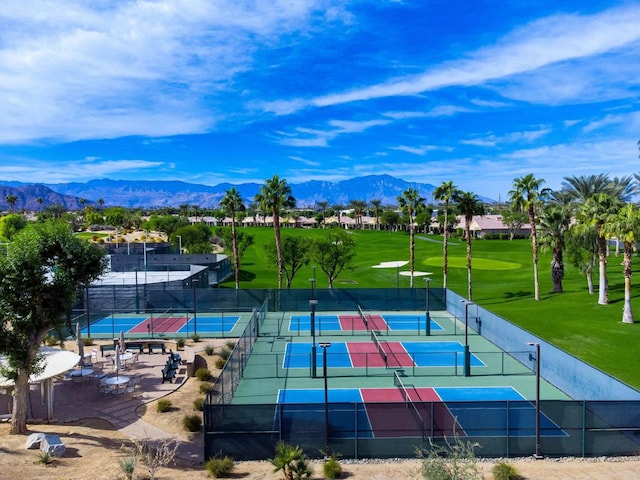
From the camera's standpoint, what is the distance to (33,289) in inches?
664

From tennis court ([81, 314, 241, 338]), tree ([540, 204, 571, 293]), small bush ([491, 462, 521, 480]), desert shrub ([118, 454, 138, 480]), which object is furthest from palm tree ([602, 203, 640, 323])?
desert shrub ([118, 454, 138, 480])

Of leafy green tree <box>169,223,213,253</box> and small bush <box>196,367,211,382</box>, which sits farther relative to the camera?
leafy green tree <box>169,223,213,253</box>

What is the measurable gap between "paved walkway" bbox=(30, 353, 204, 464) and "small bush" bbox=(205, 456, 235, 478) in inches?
48.6

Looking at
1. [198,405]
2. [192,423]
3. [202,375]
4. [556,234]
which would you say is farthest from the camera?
[556,234]

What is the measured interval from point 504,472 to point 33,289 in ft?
51.4

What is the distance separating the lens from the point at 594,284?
47.7 metres

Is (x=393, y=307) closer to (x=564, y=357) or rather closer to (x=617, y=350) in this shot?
(x=617, y=350)

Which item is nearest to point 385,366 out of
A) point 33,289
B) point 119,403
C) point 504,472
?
point 504,472

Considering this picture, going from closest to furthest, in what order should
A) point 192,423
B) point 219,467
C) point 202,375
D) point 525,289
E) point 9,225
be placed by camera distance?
point 219,467 → point 192,423 → point 202,375 → point 525,289 → point 9,225

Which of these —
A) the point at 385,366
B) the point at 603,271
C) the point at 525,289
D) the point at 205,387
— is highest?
the point at 603,271

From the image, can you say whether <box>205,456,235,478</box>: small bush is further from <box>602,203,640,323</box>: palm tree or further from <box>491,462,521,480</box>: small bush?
<box>602,203,640,323</box>: palm tree

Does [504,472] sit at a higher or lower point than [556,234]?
lower

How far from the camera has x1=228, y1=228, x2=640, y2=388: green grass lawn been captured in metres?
28.3

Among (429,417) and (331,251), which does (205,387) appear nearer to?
(429,417)
